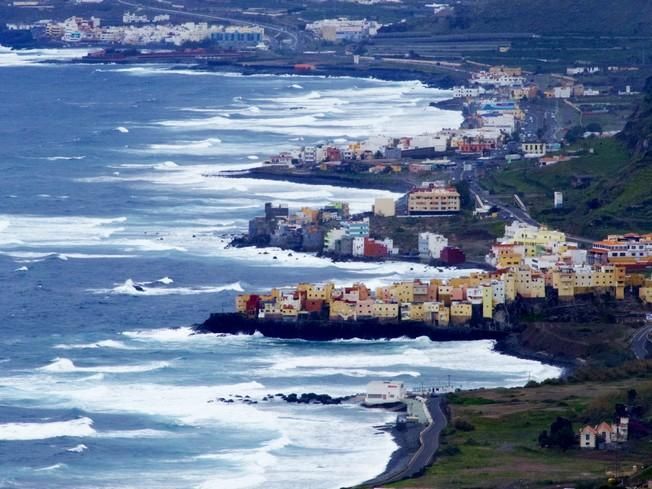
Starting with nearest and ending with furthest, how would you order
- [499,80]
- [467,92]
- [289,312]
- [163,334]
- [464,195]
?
[163,334], [289,312], [464,195], [467,92], [499,80]

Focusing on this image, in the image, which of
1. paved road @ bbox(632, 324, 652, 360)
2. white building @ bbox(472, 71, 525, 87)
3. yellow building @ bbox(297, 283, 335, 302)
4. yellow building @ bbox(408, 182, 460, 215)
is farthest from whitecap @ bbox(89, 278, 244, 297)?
white building @ bbox(472, 71, 525, 87)

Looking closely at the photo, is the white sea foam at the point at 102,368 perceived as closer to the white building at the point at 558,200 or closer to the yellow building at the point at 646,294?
the yellow building at the point at 646,294

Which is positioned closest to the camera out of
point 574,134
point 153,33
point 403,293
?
point 403,293

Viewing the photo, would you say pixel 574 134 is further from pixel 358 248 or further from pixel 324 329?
pixel 324 329

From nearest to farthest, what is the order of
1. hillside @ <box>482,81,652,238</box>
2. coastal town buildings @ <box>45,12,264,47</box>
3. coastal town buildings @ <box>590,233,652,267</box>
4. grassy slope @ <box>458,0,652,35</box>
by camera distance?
coastal town buildings @ <box>590,233,652,267</box> → hillside @ <box>482,81,652,238</box> → grassy slope @ <box>458,0,652,35</box> → coastal town buildings @ <box>45,12,264,47</box>

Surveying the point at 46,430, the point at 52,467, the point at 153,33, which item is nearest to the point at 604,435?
the point at 52,467

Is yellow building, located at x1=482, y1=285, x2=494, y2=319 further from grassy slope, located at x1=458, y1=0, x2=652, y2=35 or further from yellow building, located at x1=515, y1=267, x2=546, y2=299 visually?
grassy slope, located at x1=458, y1=0, x2=652, y2=35
